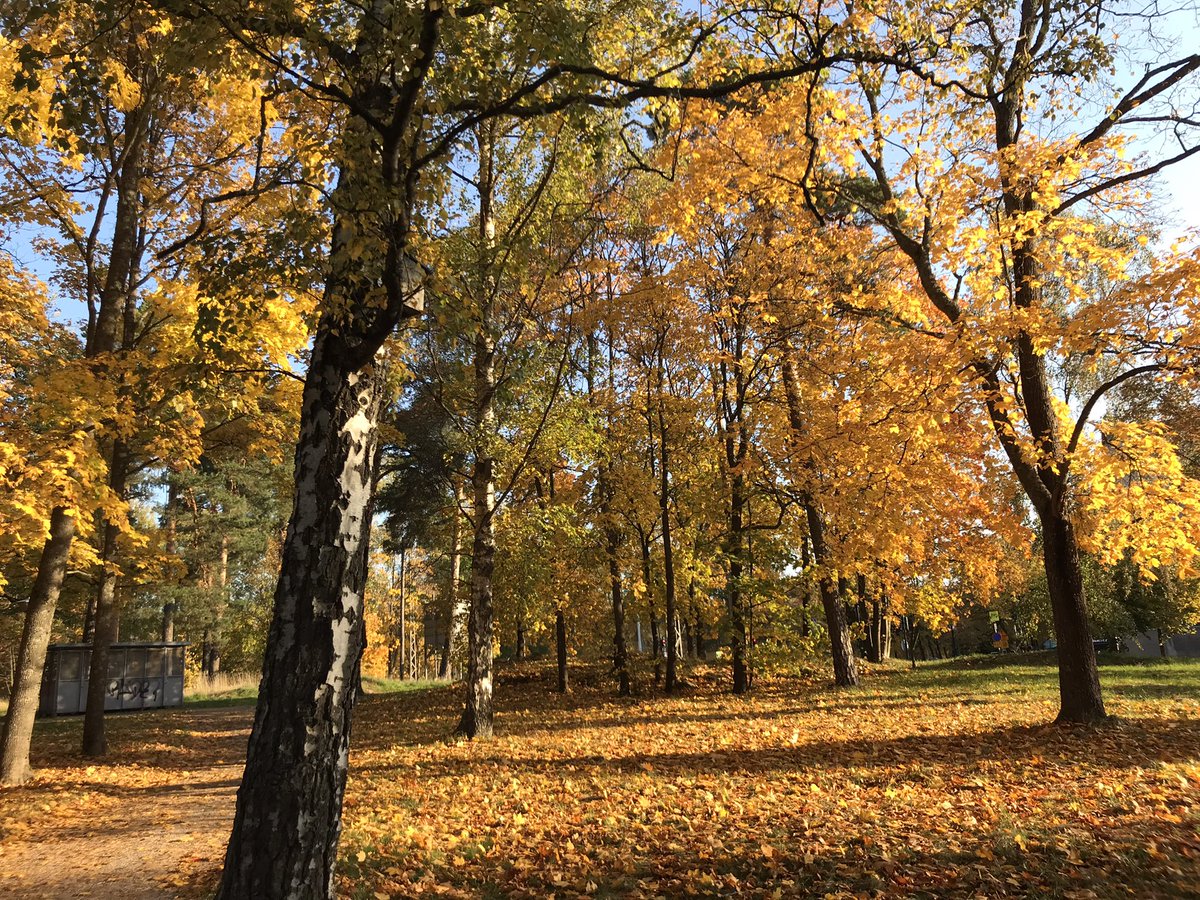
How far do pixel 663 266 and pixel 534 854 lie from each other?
1359 centimetres

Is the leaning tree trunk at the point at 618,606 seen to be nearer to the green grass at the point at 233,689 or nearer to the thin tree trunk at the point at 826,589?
the thin tree trunk at the point at 826,589

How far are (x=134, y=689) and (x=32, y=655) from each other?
14717 mm

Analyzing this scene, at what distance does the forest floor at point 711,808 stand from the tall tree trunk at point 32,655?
48cm

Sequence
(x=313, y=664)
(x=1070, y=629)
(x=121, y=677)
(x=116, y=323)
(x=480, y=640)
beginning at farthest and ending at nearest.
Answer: (x=121, y=677) < (x=480, y=640) < (x=116, y=323) < (x=1070, y=629) < (x=313, y=664)

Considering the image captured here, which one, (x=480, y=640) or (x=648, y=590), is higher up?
(x=648, y=590)

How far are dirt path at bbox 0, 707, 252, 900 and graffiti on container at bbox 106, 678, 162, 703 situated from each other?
947 centimetres

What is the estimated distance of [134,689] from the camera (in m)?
20.8

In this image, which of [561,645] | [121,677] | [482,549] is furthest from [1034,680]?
[121,677]

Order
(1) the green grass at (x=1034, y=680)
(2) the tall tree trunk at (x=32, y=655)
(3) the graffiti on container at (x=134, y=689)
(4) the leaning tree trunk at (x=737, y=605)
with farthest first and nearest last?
(3) the graffiti on container at (x=134, y=689) < (4) the leaning tree trunk at (x=737, y=605) < (1) the green grass at (x=1034, y=680) < (2) the tall tree trunk at (x=32, y=655)

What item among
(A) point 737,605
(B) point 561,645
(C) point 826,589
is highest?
(C) point 826,589

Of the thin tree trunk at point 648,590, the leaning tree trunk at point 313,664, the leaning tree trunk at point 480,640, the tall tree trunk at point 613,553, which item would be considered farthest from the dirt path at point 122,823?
the thin tree trunk at point 648,590

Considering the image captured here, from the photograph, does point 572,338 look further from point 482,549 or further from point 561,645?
point 561,645

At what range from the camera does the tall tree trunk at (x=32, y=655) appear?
8484mm

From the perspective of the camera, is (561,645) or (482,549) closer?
(482,549)
